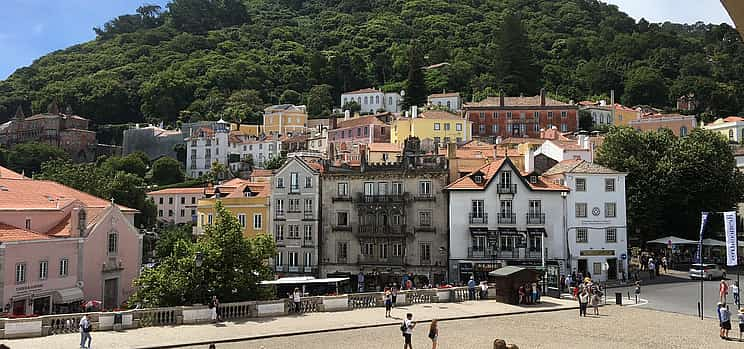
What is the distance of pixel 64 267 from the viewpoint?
33.9 m

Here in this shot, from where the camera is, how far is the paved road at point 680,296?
95.1ft

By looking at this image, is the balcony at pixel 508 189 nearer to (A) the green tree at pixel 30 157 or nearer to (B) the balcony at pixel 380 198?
(B) the balcony at pixel 380 198

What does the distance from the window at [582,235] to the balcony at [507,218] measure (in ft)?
12.5

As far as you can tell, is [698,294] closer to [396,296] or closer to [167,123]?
[396,296]

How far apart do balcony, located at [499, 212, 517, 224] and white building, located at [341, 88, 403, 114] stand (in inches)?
3425

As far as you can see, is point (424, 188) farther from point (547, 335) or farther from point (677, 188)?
point (547, 335)

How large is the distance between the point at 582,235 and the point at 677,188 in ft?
37.5

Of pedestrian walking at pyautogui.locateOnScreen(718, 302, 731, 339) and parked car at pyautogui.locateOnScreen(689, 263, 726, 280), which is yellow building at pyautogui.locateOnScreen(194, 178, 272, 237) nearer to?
parked car at pyautogui.locateOnScreen(689, 263, 726, 280)

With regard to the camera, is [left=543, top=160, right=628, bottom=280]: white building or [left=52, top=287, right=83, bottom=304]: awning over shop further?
[left=543, top=160, right=628, bottom=280]: white building

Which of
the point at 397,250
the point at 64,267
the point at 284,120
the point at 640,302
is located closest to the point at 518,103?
the point at 284,120

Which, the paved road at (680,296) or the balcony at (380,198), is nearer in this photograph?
the paved road at (680,296)

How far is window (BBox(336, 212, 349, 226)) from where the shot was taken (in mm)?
46500

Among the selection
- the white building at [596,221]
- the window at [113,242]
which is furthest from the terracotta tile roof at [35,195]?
the white building at [596,221]

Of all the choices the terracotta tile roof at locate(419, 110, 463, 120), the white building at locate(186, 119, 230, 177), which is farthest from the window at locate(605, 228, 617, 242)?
the white building at locate(186, 119, 230, 177)
